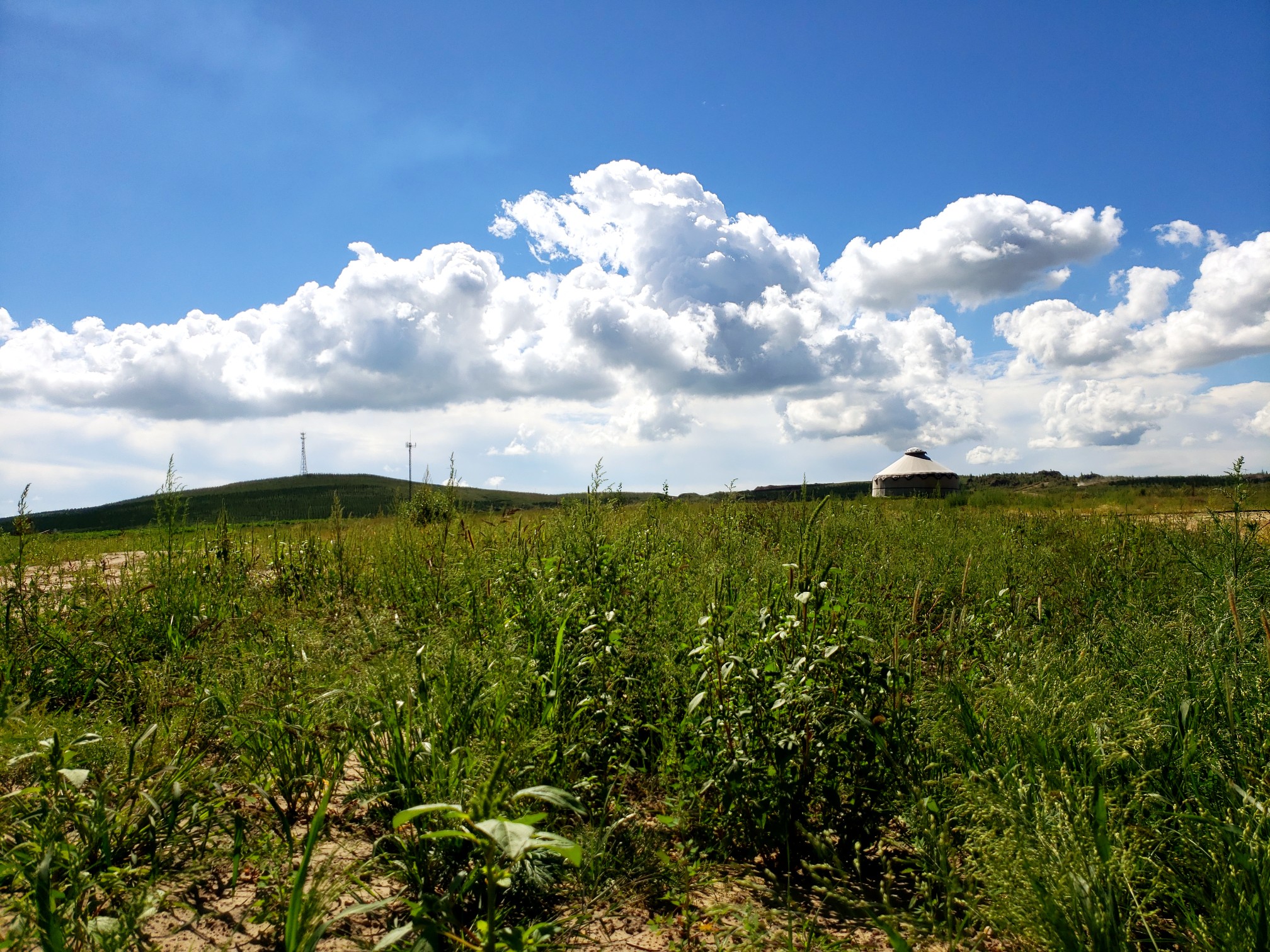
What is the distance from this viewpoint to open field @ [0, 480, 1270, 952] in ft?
5.82

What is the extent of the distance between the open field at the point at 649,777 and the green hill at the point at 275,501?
35.5 m

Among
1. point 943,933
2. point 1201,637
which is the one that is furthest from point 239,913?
point 1201,637

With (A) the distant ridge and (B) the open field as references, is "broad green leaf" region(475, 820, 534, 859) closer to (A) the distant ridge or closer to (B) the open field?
(B) the open field

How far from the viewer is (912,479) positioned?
32.5 m

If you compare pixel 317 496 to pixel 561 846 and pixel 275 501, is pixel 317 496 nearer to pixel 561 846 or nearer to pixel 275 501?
pixel 275 501

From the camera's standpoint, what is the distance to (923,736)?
8.64 feet

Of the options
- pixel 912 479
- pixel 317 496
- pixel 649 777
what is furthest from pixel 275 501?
pixel 649 777

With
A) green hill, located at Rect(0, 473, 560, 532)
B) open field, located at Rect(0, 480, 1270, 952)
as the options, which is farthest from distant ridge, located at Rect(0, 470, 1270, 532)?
open field, located at Rect(0, 480, 1270, 952)

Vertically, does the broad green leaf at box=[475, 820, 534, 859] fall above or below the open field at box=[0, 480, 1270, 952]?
above

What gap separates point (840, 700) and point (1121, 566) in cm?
529

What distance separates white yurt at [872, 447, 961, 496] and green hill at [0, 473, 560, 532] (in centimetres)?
1888

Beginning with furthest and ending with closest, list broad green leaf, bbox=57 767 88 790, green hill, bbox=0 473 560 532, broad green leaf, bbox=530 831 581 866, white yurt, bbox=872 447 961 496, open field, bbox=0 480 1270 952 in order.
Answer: green hill, bbox=0 473 560 532, white yurt, bbox=872 447 961 496, broad green leaf, bbox=57 767 88 790, open field, bbox=0 480 1270 952, broad green leaf, bbox=530 831 581 866

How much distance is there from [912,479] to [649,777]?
3235 cm

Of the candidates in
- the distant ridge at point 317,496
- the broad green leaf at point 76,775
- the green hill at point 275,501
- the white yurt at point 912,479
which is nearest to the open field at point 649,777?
the broad green leaf at point 76,775
